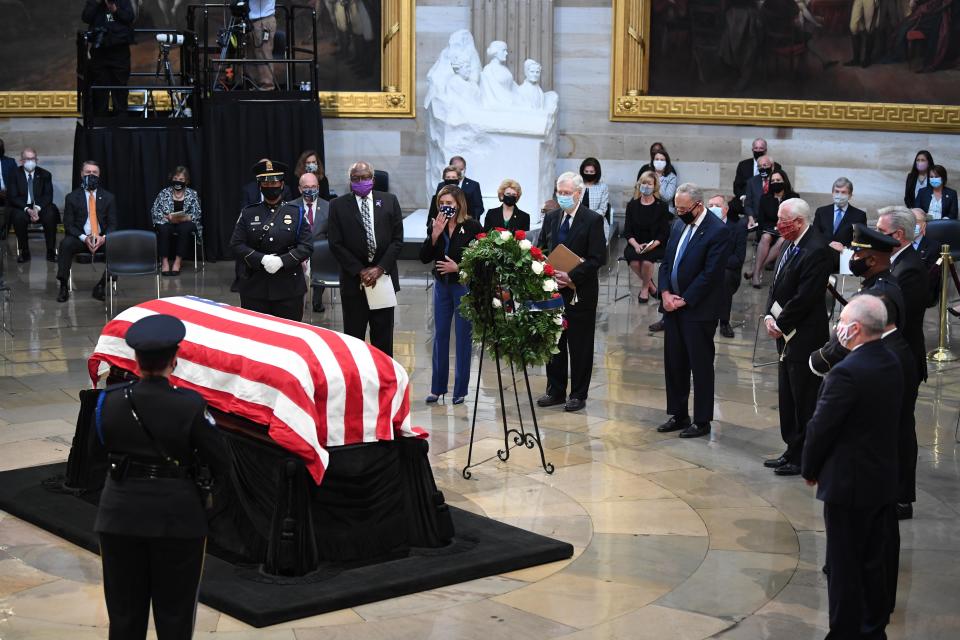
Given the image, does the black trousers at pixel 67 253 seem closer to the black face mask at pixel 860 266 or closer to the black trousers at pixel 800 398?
the black trousers at pixel 800 398

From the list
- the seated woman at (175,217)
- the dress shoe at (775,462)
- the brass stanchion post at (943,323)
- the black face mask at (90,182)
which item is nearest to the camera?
the dress shoe at (775,462)

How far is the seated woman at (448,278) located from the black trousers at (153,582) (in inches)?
176

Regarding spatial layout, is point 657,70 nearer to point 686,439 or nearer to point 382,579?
point 686,439

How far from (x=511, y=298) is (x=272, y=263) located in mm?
2170

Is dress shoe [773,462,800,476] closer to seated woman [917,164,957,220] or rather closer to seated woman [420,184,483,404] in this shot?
seated woman [420,184,483,404]

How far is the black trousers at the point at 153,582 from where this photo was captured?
4234mm

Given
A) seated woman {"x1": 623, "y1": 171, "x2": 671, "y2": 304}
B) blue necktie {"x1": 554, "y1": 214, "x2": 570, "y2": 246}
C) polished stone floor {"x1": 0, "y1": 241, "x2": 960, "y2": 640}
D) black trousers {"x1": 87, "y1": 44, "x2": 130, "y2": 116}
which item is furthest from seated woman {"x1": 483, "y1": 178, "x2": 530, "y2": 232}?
black trousers {"x1": 87, "y1": 44, "x2": 130, "y2": 116}

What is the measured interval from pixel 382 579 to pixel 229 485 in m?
0.93

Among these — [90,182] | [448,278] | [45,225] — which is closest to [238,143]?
[90,182]

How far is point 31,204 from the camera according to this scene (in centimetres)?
1605

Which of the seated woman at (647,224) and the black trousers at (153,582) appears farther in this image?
the seated woman at (647,224)

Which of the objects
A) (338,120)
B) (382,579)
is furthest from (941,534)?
(338,120)

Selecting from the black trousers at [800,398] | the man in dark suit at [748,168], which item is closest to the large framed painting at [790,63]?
the man in dark suit at [748,168]

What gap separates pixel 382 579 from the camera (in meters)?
5.55
